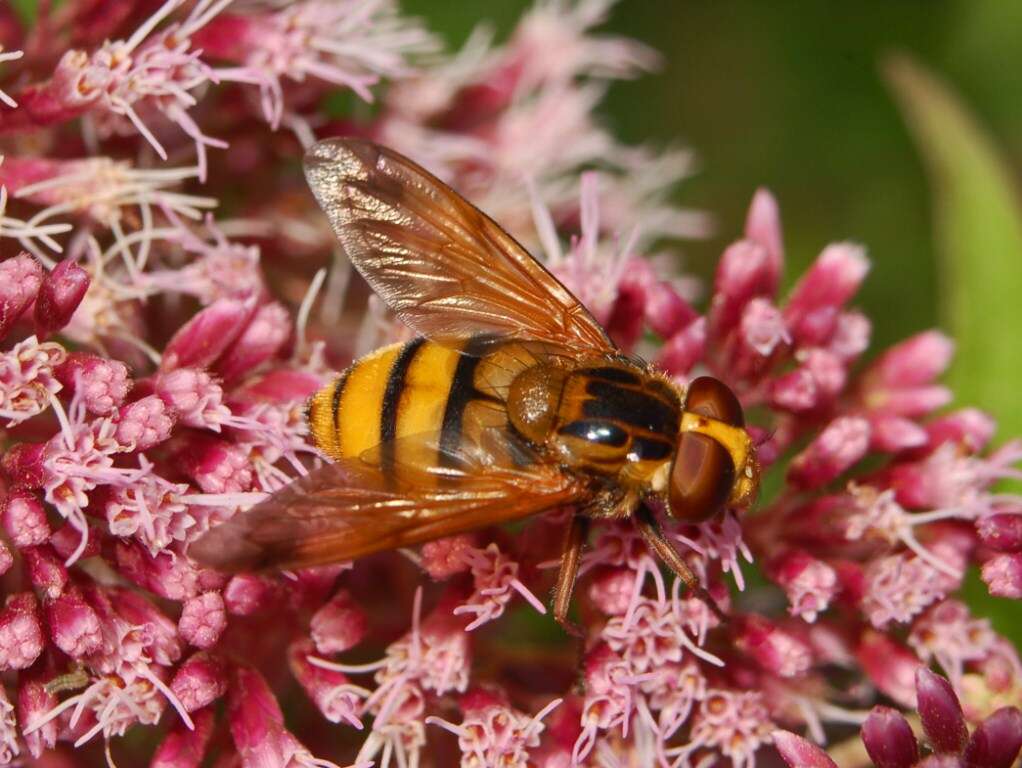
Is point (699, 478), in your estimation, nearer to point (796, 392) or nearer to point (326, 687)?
point (796, 392)

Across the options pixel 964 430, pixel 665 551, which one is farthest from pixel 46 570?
pixel 964 430

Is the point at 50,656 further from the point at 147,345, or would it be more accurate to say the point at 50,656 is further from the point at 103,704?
the point at 147,345

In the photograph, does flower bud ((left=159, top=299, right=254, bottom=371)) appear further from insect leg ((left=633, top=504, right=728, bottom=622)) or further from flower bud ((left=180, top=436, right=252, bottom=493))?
insect leg ((left=633, top=504, right=728, bottom=622))

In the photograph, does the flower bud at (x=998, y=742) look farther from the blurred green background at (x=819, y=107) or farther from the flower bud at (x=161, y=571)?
the blurred green background at (x=819, y=107)

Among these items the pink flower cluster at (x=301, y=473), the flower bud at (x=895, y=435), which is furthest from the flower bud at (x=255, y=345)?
the flower bud at (x=895, y=435)

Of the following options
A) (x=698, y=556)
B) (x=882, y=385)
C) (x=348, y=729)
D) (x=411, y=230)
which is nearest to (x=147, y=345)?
(x=411, y=230)

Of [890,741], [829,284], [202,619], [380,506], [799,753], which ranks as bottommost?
[799,753]

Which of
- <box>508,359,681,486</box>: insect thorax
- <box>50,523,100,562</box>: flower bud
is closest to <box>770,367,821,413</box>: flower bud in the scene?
<box>508,359,681,486</box>: insect thorax
